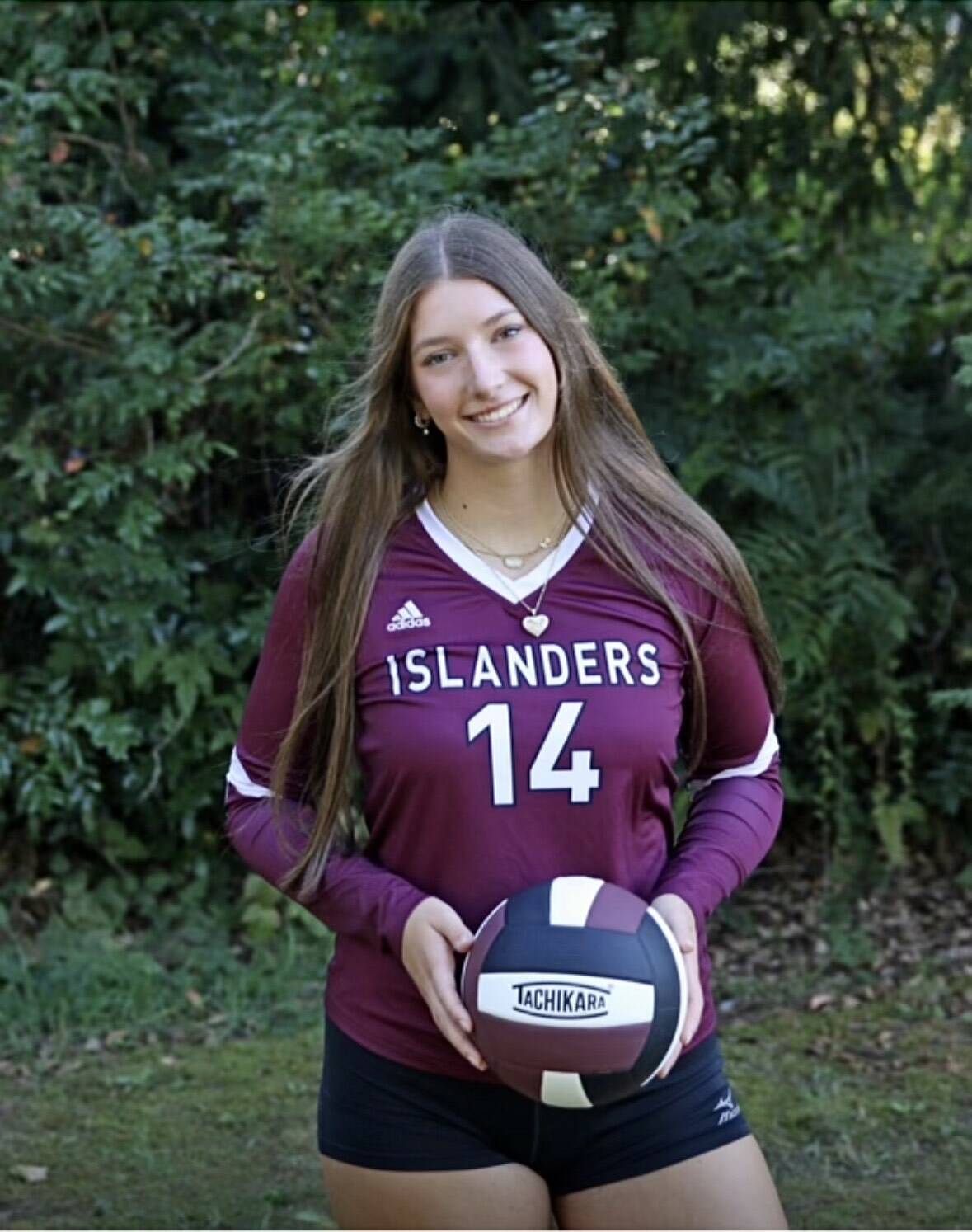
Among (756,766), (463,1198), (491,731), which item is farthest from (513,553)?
(463,1198)

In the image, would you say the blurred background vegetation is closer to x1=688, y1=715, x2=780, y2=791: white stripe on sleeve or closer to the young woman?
the young woman

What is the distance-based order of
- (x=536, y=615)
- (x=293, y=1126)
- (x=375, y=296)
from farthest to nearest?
(x=375, y=296), (x=293, y=1126), (x=536, y=615)

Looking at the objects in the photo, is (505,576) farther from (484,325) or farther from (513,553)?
(484,325)

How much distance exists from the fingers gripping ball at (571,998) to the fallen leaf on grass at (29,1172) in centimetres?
274

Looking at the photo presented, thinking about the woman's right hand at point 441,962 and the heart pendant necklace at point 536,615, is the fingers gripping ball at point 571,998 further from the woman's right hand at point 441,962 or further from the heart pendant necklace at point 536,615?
the heart pendant necklace at point 536,615

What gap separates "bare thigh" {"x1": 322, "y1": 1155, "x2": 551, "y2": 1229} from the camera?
8.69 ft

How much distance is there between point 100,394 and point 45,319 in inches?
15.4

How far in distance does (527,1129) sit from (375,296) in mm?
3673

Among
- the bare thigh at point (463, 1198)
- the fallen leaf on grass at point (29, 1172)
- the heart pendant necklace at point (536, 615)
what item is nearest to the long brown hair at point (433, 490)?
the heart pendant necklace at point (536, 615)

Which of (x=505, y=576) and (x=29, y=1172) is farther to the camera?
(x=29, y=1172)

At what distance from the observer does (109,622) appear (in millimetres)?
6254

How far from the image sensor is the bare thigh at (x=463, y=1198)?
8.69 feet

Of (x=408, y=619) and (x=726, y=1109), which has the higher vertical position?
(x=408, y=619)

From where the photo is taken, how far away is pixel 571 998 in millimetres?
2490
